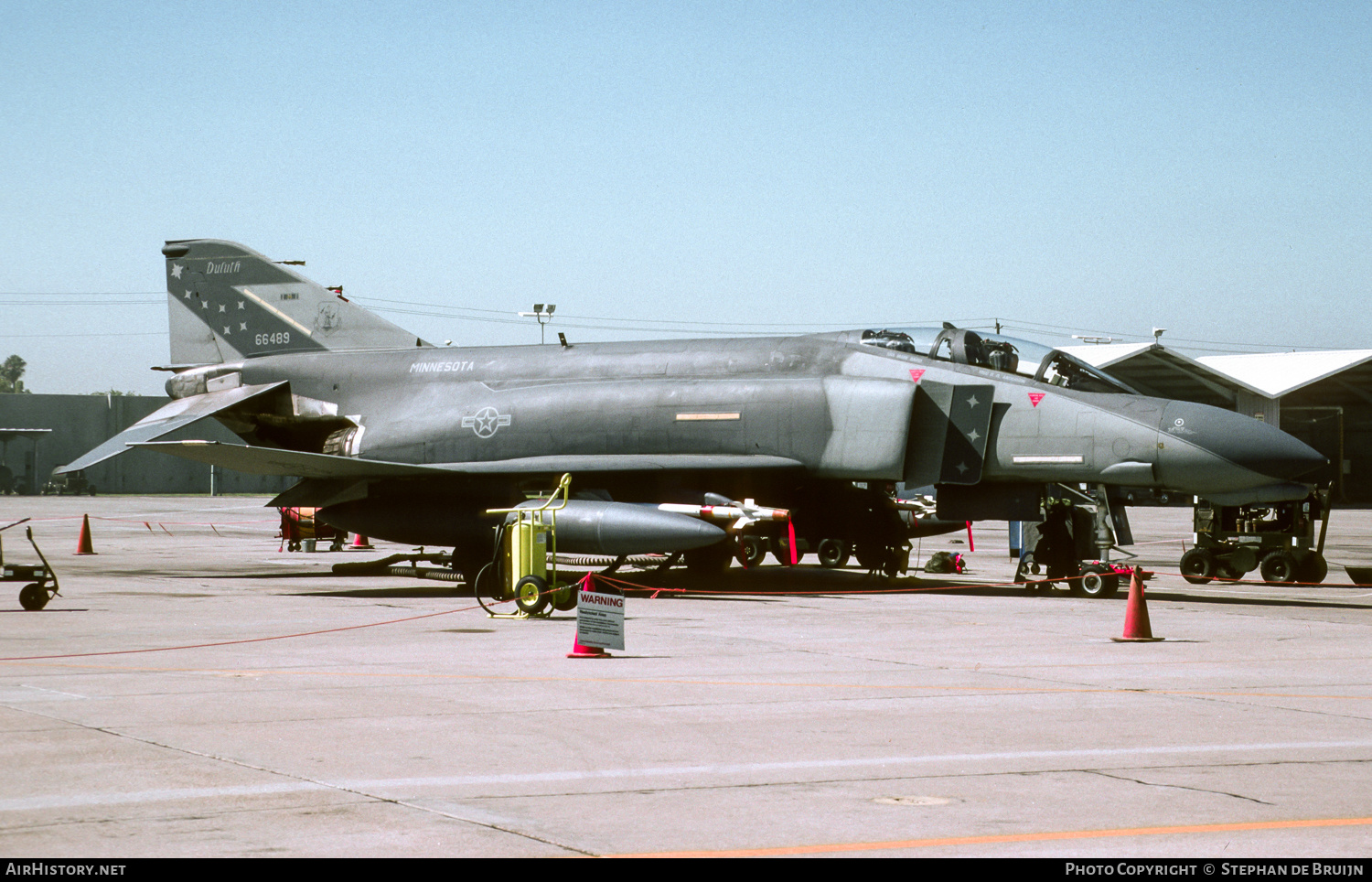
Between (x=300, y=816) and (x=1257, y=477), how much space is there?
1314 centimetres

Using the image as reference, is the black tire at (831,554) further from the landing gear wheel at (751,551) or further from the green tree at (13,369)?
the green tree at (13,369)

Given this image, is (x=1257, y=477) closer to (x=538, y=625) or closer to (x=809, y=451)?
(x=809, y=451)

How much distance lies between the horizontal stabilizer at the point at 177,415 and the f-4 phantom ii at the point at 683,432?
0.18 feet

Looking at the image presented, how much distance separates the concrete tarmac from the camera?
17.1 feet

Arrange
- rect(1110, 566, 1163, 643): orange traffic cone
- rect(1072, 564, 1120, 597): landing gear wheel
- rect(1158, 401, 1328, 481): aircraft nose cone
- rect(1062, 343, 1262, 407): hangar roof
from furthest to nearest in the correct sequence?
rect(1062, 343, 1262, 407): hangar roof → rect(1072, 564, 1120, 597): landing gear wheel → rect(1158, 401, 1328, 481): aircraft nose cone → rect(1110, 566, 1163, 643): orange traffic cone

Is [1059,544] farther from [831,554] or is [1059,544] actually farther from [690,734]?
[690,734]

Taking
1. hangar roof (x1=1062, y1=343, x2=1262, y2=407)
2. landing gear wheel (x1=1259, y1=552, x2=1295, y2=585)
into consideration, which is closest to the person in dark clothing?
landing gear wheel (x1=1259, y1=552, x2=1295, y2=585)

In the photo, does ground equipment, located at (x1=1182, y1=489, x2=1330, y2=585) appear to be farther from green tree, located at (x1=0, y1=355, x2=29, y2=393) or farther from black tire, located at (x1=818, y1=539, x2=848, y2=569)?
green tree, located at (x1=0, y1=355, x2=29, y2=393)

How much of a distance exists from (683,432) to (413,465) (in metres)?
3.99

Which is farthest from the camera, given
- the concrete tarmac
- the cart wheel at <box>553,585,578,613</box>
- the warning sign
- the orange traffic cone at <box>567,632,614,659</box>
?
the cart wheel at <box>553,585,578,613</box>

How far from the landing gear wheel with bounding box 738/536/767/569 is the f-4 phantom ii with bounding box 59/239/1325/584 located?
1447 millimetres

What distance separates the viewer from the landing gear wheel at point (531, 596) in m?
14.4

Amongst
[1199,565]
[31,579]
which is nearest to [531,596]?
[31,579]

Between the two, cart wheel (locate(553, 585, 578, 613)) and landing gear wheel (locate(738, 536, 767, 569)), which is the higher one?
cart wheel (locate(553, 585, 578, 613))
